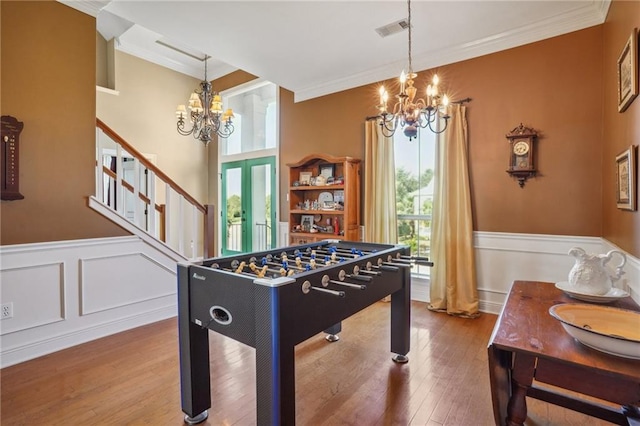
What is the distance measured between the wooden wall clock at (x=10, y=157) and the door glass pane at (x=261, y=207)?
354cm

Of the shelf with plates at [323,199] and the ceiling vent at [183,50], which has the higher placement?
the ceiling vent at [183,50]

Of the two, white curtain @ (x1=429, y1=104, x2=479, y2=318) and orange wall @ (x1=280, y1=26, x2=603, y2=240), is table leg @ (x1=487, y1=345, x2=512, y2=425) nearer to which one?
white curtain @ (x1=429, y1=104, x2=479, y2=318)

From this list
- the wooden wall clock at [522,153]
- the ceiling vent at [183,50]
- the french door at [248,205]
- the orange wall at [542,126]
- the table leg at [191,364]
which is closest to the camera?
the table leg at [191,364]

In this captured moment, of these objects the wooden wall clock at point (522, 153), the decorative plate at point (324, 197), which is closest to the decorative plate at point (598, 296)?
the wooden wall clock at point (522, 153)

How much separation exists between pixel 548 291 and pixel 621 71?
166cm

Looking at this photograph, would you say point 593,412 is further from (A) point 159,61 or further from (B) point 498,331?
(A) point 159,61

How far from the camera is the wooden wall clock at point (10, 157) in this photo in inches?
99.2

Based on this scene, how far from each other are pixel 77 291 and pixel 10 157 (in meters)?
1.24

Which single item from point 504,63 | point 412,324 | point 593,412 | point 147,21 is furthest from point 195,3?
point 593,412

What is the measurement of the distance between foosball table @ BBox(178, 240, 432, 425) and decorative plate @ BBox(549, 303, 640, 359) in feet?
3.07

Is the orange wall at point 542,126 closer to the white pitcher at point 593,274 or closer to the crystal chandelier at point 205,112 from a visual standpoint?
the white pitcher at point 593,274

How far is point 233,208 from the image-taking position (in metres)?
6.43

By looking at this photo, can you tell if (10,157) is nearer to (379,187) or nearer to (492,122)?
(379,187)

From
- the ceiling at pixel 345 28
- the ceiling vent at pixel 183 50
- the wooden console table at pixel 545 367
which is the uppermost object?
the ceiling vent at pixel 183 50
